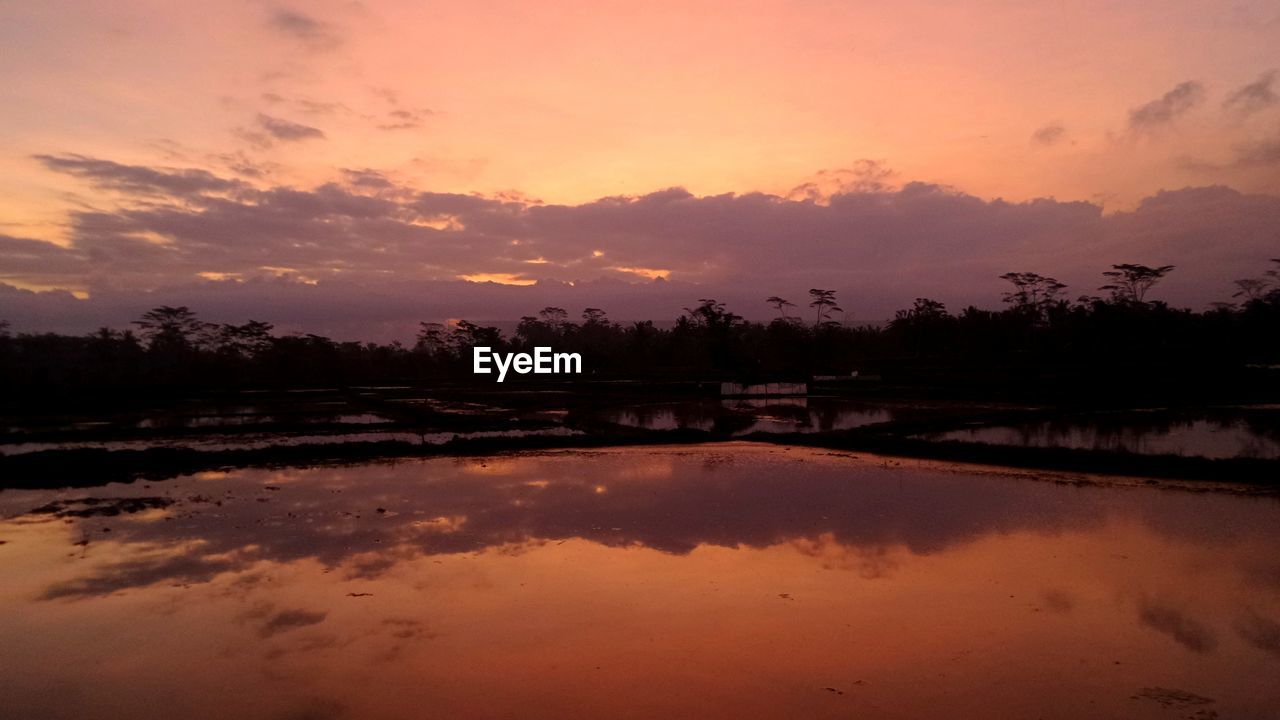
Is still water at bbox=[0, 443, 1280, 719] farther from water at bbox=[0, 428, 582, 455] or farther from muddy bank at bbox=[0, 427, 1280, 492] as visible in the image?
water at bbox=[0, 428, 582, 455]

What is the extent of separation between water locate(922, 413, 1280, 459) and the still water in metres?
6.19

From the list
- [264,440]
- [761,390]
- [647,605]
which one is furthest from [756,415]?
[647,605]

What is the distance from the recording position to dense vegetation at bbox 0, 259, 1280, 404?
39.8 meters

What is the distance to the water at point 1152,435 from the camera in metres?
18.2

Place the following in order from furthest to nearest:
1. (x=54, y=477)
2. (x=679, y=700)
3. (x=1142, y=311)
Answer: (x=1142, y=311) → (x=54, y=477) → (x=679, y=700)

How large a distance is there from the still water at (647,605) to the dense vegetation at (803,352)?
91.3 feet

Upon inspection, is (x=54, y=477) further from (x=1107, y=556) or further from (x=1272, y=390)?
(x=1272, y=390)

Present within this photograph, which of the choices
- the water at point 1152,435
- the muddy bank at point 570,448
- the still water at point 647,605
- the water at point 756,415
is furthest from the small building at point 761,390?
the still water at point 647,605

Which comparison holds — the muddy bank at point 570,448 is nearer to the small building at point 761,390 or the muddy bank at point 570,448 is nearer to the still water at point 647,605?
the still water at point 647,605

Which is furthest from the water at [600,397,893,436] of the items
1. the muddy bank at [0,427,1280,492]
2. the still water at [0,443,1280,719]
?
the still water at [0,443,1280,719]

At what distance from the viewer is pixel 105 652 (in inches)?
269

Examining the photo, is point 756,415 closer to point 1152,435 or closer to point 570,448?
point 570,448

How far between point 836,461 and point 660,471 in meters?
4.61

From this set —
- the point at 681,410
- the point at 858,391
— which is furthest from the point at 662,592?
the point at 858,391
